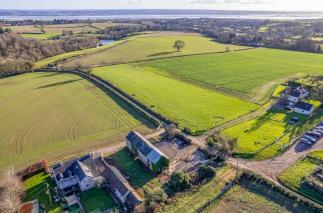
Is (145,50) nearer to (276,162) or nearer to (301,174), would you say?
(276,162)

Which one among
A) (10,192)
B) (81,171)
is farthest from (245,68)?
(10,192)

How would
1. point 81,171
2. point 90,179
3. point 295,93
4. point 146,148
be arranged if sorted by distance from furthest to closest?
point 295,93, point 146,148, point 81,171, point 90,179

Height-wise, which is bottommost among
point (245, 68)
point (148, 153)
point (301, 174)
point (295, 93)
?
point (301, 174)

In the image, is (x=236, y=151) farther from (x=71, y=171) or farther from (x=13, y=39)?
(x=13, y=39)

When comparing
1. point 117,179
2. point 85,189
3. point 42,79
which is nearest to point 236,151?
point 117,179

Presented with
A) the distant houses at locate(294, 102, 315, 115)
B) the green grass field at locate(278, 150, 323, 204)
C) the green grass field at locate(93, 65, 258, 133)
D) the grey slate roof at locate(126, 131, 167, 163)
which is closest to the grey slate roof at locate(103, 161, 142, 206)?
the grey slate roof at locate(126, 131, 167, 163)

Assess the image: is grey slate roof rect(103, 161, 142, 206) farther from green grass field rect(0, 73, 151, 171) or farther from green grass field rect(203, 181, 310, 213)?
green grass field rect(0, 73, 151, 171)
